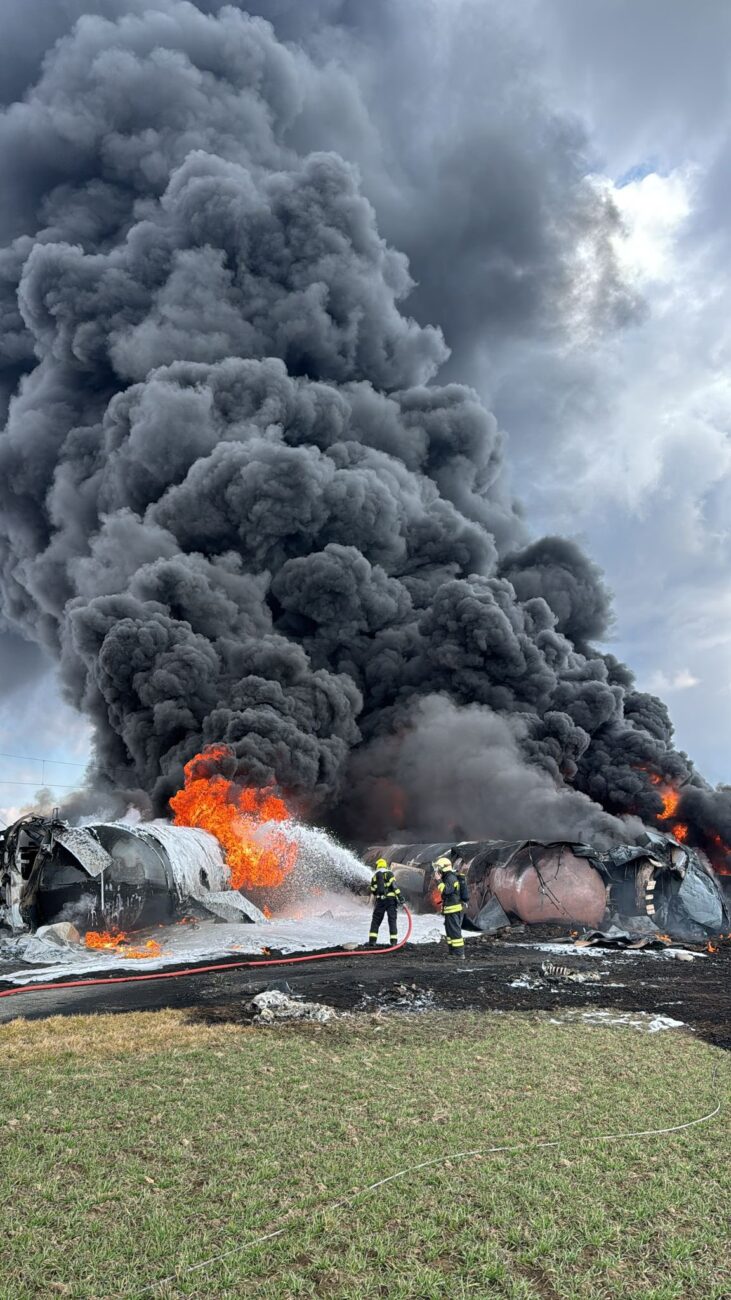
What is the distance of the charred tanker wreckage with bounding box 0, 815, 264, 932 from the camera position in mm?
16891

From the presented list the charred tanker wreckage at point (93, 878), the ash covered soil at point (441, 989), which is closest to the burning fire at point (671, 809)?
the ash covered soil at point (441, 989)

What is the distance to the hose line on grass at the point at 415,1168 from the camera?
146 inches

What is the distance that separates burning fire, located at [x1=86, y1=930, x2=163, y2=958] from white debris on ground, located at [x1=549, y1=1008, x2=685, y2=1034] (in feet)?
30.5

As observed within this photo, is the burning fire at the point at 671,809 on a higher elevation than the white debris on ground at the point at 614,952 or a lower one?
higher

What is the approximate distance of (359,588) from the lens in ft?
154

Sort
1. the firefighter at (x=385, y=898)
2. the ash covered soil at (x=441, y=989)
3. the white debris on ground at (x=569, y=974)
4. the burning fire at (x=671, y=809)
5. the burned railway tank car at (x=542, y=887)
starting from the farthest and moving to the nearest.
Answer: the burning fire at (x=671, y=809) → the burned railway tank car at (x=542, y=887) → the firefighter at (x=385, y=898) → the white debris on ground at (x=569, y=974) → the ash covered soil at (x=441, y=989)

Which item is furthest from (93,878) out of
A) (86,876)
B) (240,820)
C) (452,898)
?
(240,820)

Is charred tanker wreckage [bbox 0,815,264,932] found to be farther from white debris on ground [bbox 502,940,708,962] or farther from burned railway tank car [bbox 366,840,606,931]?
white debris on ground [bbox 502,940,708,962]

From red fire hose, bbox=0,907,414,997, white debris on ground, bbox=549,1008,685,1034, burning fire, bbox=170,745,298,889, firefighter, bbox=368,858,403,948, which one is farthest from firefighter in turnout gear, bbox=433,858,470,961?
burning fire, bbox=170,745,298,889

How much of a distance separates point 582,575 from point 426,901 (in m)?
41.6

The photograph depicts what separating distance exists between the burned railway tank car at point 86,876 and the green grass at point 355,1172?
989 cm

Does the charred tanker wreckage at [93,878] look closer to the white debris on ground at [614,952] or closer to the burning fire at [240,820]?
the burning fire at [240,820]

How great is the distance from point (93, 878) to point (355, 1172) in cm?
1478

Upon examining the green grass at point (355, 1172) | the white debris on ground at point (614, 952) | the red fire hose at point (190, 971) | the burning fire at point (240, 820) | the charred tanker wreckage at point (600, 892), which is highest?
the burning fire at point (240, 820)
